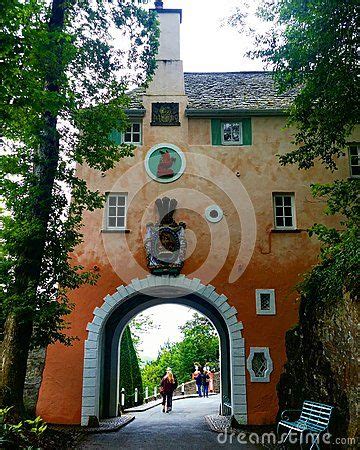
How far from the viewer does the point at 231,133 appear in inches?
616

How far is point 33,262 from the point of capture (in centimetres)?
905

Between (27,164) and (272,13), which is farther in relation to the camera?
Answer: (272,13)

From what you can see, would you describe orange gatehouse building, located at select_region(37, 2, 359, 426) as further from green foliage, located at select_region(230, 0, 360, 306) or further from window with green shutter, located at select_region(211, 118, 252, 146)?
green foliage, located at select_region(230, 0, 360, 306)

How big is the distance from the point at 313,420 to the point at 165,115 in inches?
413

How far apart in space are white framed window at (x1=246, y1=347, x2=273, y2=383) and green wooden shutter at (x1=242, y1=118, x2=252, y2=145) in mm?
6406

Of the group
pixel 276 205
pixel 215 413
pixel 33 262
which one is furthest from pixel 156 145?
pixel 215 413

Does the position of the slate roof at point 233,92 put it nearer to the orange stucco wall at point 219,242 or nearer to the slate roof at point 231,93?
the slate roof at point 231,93

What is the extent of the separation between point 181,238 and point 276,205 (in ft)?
10.6

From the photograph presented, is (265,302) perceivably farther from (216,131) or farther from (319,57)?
(319,57)

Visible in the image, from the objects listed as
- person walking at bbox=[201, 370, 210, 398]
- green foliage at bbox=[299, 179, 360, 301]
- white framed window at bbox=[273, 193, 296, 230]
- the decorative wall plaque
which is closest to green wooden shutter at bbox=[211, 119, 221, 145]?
the decorative wall plaque

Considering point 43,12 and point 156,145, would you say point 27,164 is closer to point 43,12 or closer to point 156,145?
point 43,12

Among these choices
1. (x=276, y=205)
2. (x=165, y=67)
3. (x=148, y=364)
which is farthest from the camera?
(x=148, y=364)

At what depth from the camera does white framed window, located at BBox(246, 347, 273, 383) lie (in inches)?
527

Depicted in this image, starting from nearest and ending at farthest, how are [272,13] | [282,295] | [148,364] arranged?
[272,13] → [282,295] → [148,364]
